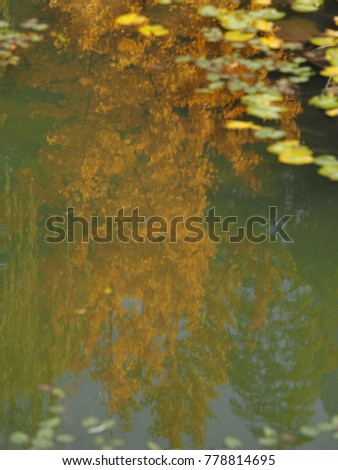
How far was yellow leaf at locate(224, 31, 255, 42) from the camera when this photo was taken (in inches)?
134

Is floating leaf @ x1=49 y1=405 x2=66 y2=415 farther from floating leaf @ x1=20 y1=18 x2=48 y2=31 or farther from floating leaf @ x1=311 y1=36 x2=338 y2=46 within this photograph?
floating leaf @ x1=20 y1=18 x2=48 y2=31

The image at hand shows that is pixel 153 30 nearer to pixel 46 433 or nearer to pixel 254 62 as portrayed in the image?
pixel 254 62

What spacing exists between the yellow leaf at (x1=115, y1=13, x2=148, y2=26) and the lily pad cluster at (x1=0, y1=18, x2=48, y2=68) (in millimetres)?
407

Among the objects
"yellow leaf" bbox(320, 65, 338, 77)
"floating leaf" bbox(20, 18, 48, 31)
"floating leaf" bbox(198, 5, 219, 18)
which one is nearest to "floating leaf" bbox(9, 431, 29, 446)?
"yellow leaf" bbox(320, 65, 338, 77)

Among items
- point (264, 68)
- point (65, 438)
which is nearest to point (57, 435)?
point (65, 438)

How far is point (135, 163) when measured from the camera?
2.64 m

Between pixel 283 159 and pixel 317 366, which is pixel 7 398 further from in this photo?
pixel 283 159

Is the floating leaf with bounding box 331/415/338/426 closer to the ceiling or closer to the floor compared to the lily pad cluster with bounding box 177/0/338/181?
closer to the floor

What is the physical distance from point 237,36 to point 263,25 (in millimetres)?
191

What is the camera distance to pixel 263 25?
352 cm

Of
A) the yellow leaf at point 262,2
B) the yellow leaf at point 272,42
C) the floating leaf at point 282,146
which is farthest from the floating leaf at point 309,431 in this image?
the yellow leaf at point 262,2

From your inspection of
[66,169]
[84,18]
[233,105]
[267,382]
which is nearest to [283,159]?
[233,105]

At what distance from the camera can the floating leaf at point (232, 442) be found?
1653mm

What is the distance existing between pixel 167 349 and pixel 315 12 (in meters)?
2.61
